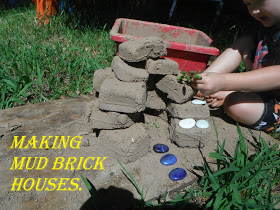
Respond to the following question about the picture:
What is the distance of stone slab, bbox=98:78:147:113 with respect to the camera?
61.6 inches

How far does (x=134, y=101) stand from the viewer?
157cm

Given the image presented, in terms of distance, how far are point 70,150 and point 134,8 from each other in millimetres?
3332

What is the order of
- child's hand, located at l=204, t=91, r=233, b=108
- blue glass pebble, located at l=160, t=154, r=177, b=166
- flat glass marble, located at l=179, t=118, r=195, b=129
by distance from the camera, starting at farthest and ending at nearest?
child's hand, located at l=204, t=91, r=233, b=108 < flat glass marble, located at l=179, t=118, r=195, b=129 < blue glass pebble, located at l=160, t=154, r=177, b=166

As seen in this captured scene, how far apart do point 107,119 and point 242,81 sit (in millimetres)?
1061

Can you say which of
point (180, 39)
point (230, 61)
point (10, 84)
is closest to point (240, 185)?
point (230, 61)

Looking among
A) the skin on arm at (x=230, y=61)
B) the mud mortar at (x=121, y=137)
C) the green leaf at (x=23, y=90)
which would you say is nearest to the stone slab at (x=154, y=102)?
the mud mortar at (x=121, y=137)

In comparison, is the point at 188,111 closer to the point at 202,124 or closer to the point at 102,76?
the point at 202,124

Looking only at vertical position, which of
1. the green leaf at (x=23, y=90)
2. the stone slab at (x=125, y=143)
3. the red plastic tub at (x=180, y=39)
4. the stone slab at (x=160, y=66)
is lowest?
the green leaf at (x=23, y=90)

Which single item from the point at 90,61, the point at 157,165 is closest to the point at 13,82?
the point at 90,61

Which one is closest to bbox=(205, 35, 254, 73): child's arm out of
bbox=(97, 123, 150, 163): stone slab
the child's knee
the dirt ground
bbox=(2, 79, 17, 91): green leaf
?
the child's knee

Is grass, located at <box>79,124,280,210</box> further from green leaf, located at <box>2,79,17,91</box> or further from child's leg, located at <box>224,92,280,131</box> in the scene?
green leaf, located at <box>2,79,17,91</box>

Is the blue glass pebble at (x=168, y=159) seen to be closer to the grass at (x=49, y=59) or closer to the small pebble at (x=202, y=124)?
the small pebble at (x=202, y=124)

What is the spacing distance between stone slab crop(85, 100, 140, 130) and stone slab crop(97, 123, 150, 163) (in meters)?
0.04

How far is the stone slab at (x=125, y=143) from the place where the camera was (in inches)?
Result: 64.0
